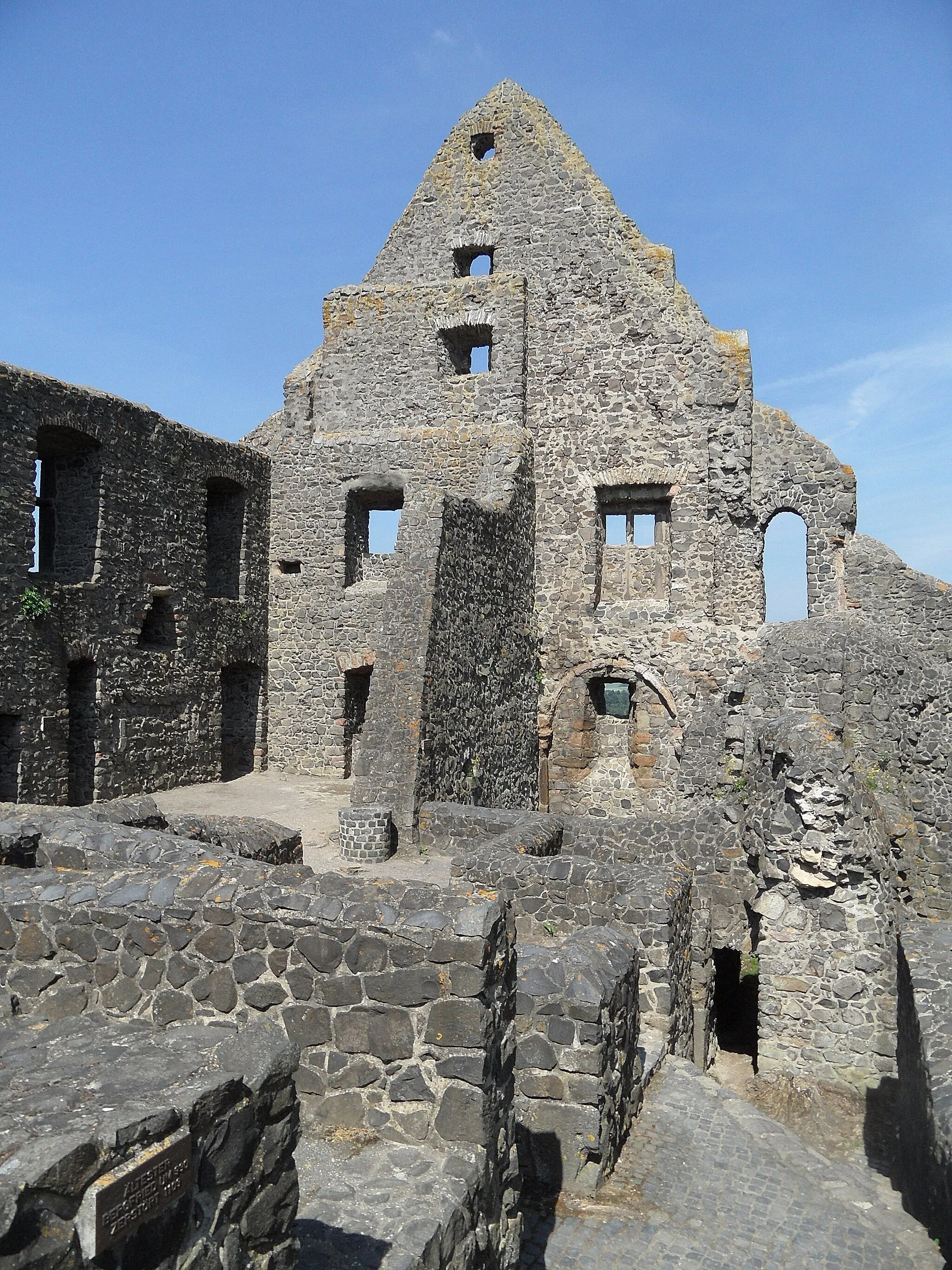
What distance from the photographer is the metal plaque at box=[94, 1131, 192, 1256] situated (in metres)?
1.87

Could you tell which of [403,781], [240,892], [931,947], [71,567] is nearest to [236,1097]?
[240,892]

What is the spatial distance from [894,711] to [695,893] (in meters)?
3.36

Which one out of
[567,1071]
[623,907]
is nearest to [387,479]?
[623,907]

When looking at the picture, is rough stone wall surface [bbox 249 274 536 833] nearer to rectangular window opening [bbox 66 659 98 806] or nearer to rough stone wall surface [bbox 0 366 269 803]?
rough stone wall surface [bbox 0 366 269 803]

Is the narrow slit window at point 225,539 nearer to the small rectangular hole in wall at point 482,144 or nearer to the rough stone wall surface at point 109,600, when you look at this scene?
the rough stone wall surface at point 109,600

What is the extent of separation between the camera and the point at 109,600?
1227 centimetres

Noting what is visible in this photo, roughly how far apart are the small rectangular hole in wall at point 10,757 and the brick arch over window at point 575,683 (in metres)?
7.51

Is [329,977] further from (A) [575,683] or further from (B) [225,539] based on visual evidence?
(B) [225,539]

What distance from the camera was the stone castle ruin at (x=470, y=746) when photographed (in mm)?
3533

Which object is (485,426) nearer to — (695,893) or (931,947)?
(695,893)

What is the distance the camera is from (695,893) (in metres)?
9.55

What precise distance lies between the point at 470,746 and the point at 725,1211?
729cm

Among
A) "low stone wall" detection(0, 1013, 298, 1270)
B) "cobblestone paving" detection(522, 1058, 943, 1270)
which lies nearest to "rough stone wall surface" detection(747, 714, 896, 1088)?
"cobblestone paving" detection(522, 1058, 943, 1270)

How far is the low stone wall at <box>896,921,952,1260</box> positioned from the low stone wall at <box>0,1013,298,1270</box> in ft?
12.0
